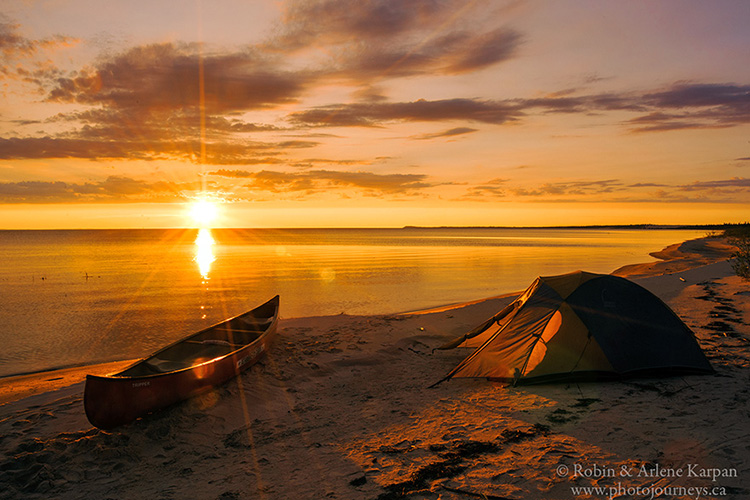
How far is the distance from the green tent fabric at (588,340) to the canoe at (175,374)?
187 inches

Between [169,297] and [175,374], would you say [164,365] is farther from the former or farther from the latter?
[169,297]

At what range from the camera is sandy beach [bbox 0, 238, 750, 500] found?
523 centimetres

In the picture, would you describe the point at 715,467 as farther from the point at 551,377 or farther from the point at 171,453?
the point at 171,453

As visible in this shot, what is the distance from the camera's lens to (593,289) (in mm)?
8930

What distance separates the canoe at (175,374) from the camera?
7.08m

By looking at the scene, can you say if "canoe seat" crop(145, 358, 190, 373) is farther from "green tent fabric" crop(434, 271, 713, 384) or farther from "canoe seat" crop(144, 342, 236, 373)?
"green tent fabric" crop(434, 271, 713, 384)

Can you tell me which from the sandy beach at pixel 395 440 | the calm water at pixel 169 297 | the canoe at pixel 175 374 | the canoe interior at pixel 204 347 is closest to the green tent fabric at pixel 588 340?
the sandy beach at pixel 395 440

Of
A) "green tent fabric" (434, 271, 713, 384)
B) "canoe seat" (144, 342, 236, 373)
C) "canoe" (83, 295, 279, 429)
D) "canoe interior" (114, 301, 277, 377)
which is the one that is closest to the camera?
"canoe" (83, 295, 279, 429)

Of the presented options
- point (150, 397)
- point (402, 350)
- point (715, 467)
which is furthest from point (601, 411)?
point (150, 397)

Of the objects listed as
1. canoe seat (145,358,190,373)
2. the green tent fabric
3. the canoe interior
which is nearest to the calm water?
the canoe interior

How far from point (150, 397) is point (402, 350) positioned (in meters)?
6.43

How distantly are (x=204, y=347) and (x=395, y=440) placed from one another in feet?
21.5

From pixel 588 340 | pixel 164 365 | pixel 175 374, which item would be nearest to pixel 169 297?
pixel 164 365

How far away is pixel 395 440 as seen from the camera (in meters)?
6.65
